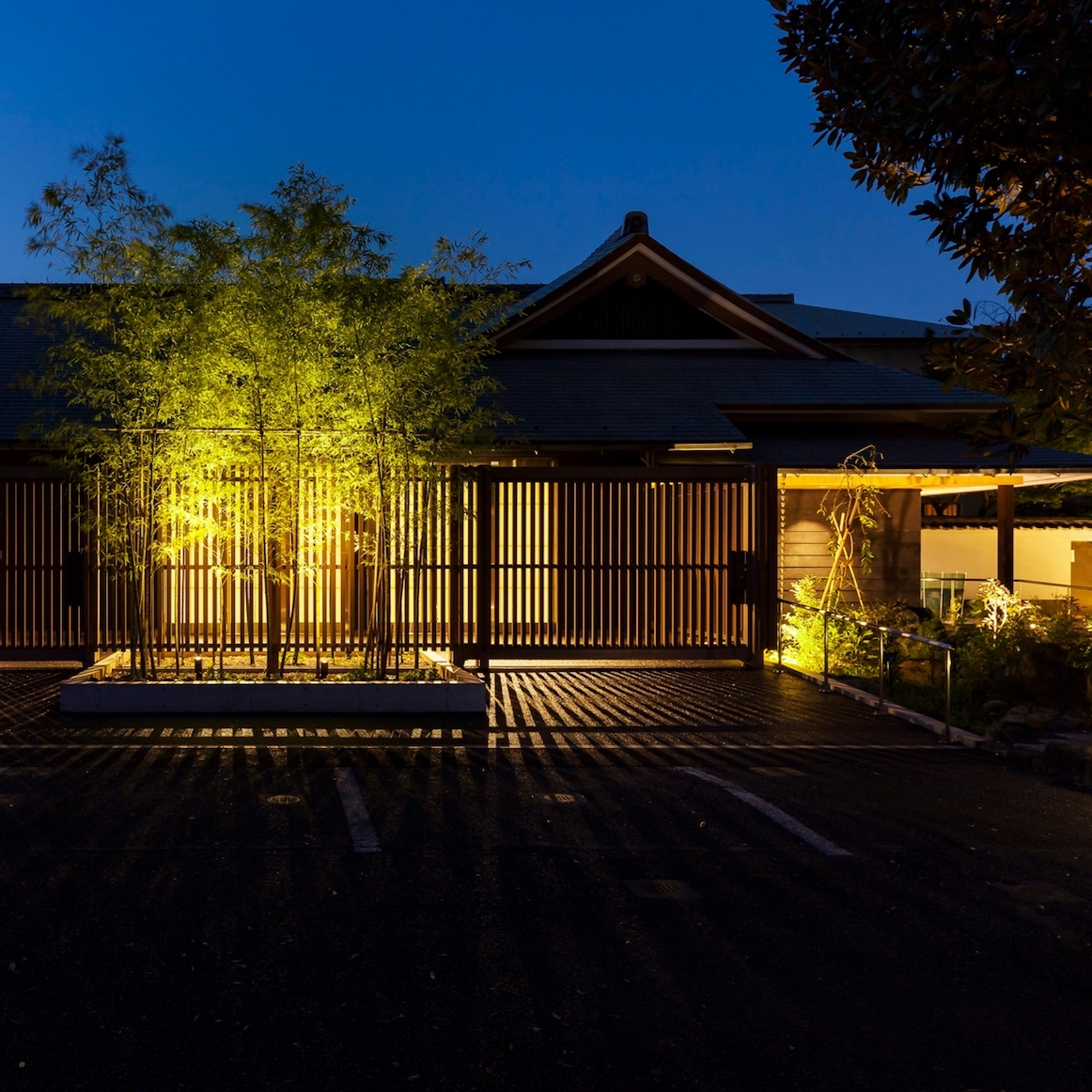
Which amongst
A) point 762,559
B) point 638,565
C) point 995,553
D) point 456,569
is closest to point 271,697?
point 456,569

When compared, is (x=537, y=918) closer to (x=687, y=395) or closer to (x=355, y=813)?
(x=355, y=813)

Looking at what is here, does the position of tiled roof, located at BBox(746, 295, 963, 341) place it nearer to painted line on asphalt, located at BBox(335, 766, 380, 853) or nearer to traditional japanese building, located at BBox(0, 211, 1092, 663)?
traditional japanese building, located at BBox(0, 211, 1092, 663)

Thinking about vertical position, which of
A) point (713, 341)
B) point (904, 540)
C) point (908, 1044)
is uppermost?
point (713, 341)

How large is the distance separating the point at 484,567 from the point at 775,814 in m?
6.29

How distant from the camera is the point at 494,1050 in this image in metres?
3.38

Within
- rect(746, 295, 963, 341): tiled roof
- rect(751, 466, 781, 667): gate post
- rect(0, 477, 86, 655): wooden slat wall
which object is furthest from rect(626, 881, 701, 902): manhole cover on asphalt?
rect(746, 295, 963, 341): tiled roof

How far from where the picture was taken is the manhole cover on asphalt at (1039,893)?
192 inches

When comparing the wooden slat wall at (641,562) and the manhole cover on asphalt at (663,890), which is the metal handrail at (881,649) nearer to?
the wooden slat wall at (641,562)

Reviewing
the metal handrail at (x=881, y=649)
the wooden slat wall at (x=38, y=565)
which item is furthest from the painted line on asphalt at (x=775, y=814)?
the wooden slat wall at (x=38, y=565)

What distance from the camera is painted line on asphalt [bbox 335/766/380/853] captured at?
18.4 ft

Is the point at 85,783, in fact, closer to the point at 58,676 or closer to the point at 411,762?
the point at 411,762

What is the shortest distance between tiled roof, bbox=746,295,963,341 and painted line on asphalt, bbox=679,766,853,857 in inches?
617

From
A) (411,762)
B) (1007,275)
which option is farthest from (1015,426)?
(411,762)

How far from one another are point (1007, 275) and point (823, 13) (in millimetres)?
2201
